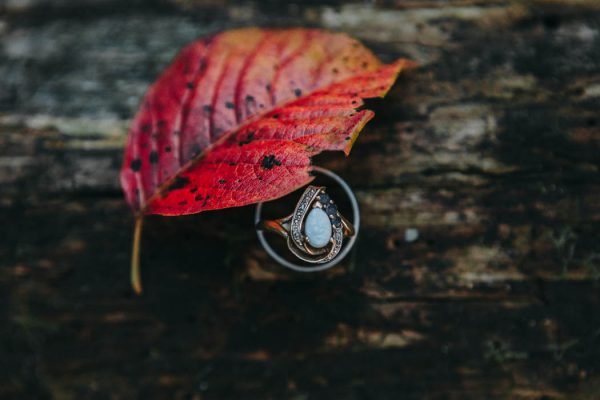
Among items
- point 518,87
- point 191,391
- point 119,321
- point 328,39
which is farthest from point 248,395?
point 518,87

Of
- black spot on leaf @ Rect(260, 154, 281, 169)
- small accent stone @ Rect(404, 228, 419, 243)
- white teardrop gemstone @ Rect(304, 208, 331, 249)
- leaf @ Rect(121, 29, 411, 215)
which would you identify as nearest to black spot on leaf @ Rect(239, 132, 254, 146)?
leaf @ Rect(121, 29, 411, 215)

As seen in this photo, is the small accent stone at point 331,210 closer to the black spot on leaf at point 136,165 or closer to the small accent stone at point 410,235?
the small accent stone at point 410,235

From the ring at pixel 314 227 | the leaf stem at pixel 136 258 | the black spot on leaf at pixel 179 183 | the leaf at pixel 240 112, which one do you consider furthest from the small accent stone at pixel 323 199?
the leaf stem at pixel 136 258

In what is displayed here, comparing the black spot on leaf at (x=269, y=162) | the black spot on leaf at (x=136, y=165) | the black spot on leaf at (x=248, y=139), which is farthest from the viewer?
the black spot on leaf at (x=136, y=165)

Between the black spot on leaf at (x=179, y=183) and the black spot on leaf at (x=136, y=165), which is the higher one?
the black spot on leaf at (x=136, y=165)

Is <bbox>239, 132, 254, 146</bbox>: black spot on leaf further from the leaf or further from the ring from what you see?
the ring

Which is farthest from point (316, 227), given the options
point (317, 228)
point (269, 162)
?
point (269, 162)

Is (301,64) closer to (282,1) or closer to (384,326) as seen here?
(282,1)
